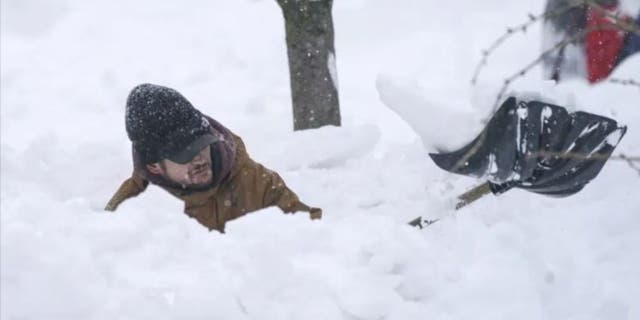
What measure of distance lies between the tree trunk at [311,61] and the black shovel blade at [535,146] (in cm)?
184

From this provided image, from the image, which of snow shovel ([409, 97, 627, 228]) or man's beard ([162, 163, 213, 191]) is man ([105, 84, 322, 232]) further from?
snow shovel ([409, 97, 627, 228])

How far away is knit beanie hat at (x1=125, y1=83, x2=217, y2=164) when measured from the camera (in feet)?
10.3

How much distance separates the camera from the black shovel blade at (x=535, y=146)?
9.38 feet

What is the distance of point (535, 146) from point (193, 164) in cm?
145

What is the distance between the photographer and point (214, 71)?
744 cm

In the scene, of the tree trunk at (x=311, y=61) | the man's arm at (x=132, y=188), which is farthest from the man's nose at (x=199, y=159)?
the tree trunk at (x=311, y=61)

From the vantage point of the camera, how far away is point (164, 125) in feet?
10.3

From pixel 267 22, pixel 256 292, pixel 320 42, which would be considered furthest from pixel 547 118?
pixel 267 22

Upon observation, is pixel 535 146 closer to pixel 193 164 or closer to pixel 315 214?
pixel 315 214

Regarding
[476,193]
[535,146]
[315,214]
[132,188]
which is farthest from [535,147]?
[132,188]

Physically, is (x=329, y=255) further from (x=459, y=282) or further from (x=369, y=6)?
(x=369, y=6)

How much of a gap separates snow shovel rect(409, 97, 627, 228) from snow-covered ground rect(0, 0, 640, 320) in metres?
0.09

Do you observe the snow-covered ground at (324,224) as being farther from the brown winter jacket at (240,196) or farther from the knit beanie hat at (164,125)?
the knit beanie hat at (164,125)

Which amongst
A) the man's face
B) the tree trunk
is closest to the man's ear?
the man's face
